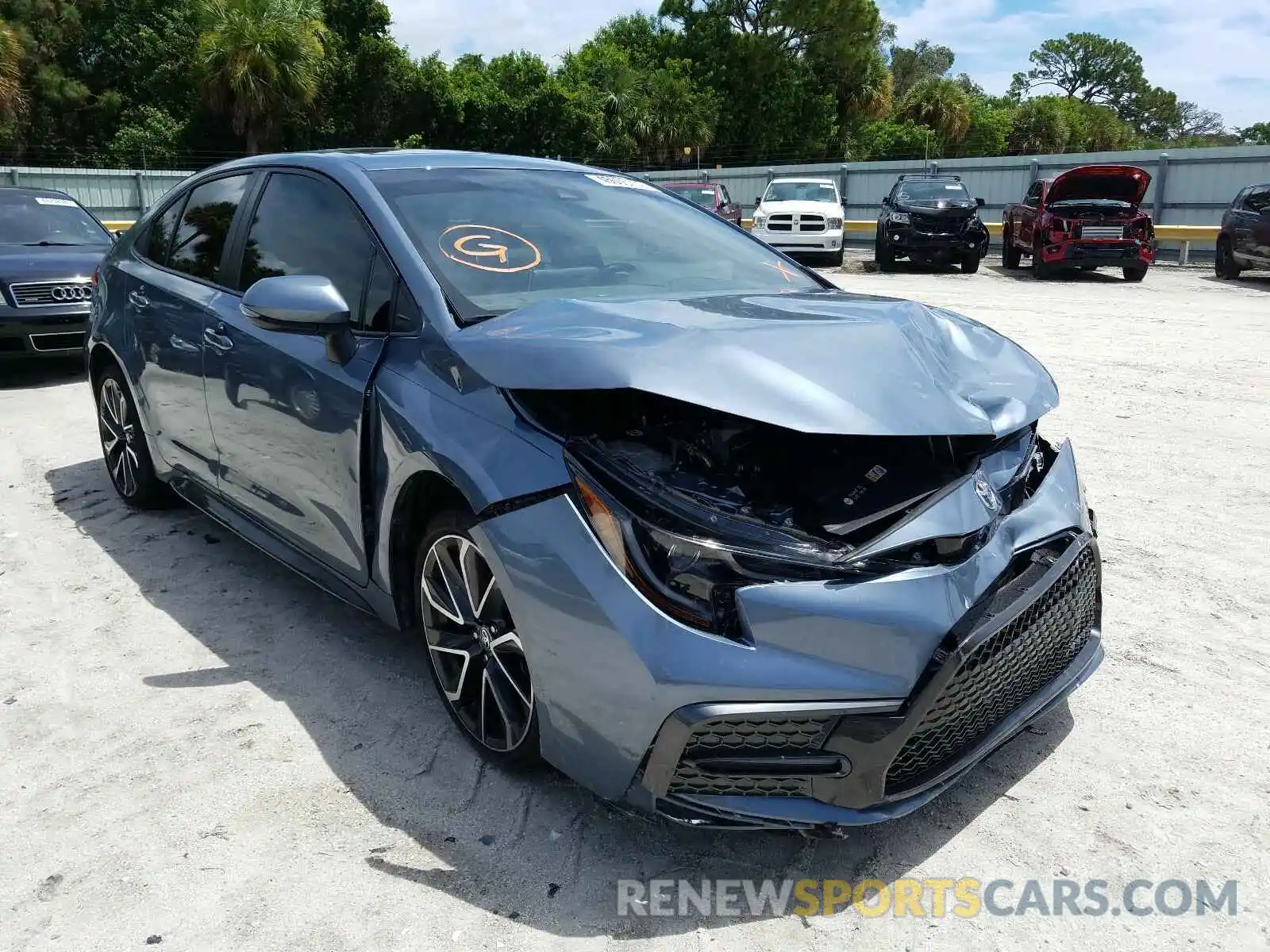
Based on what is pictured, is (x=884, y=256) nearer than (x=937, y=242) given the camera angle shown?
No

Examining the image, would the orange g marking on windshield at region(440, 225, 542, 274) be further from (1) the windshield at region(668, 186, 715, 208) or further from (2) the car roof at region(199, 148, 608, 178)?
(1) the windshield at region(668, 186, 715, 208)

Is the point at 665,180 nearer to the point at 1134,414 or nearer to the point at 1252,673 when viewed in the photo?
the point at 1134,414

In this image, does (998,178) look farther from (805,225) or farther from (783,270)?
(783,270)

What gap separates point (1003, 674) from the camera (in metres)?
2.42

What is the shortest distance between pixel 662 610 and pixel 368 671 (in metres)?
1.64

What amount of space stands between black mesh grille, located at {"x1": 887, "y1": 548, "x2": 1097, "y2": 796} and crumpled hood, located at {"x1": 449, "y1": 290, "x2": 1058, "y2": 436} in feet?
1.48

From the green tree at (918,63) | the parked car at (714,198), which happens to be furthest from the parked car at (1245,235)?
the green tree at (918,63)

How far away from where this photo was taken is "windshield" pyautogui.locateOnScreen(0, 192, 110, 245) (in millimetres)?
9258

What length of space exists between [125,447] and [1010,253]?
56.6 feet

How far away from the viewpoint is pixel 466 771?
2852 mm

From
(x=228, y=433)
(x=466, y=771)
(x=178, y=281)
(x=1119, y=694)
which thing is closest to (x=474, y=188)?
(x=228, y=433)

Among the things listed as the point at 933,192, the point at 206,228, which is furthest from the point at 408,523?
the point at 933,192

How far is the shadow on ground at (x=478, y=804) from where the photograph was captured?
94.6 inches

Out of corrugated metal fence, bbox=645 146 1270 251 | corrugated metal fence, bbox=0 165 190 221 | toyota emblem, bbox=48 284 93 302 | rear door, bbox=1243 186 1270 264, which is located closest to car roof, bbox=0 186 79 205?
toyota emblem, bbox=48 284 93 302
